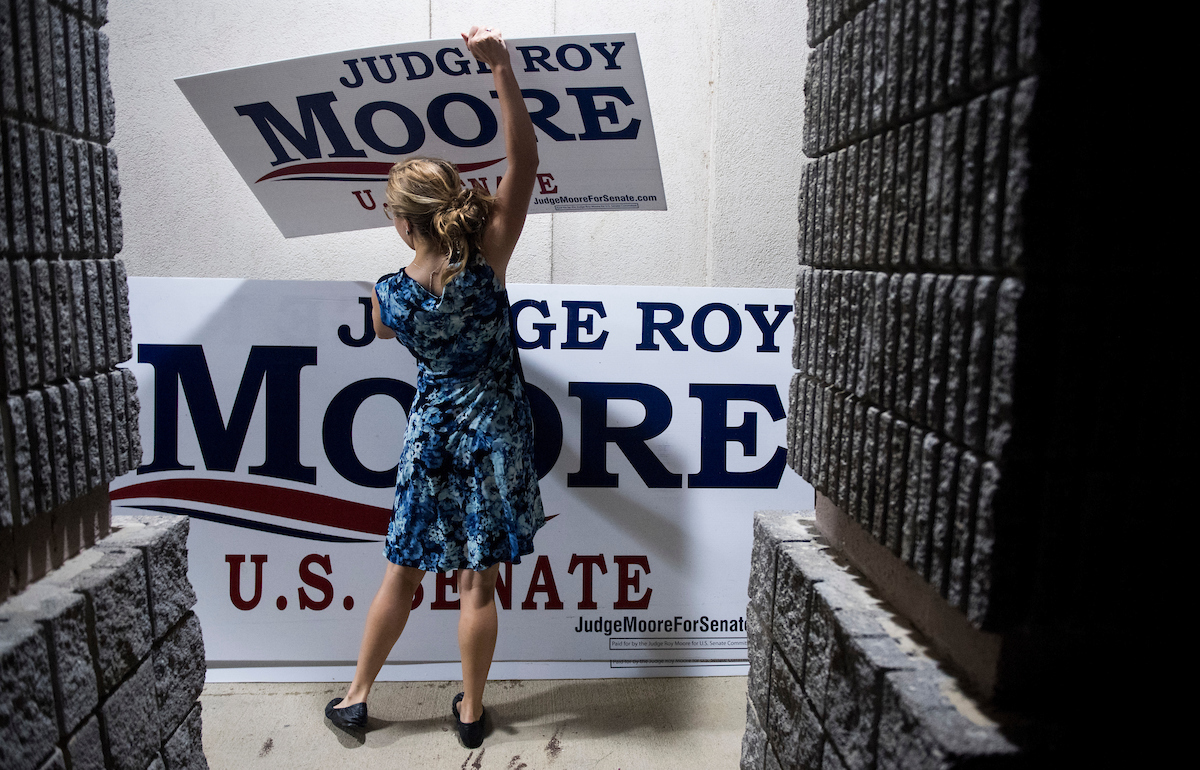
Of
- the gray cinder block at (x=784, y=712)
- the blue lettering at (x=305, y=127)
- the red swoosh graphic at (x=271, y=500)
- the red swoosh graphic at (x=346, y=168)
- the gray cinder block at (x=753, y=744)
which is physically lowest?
the gray cinder block at (x=753, y=744)

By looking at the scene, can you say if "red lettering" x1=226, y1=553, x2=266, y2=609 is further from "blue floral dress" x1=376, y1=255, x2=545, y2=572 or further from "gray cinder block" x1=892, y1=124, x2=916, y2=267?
"gray cinder block" x1=892, y1=124, x2=916, y2=267

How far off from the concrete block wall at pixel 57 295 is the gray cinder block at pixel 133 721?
293 millimetres

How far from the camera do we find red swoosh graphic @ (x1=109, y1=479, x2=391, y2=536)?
9.49 feet

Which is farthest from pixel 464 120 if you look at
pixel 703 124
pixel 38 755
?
pixel 38 755

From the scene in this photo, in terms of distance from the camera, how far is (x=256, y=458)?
9.51 ft

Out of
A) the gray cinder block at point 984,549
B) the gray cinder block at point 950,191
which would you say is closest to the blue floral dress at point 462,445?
the gray cinder block at point 950,191

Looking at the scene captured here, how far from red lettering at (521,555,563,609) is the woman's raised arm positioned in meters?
1.15

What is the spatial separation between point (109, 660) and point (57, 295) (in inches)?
28.0

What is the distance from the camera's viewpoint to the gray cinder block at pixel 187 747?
1923mm

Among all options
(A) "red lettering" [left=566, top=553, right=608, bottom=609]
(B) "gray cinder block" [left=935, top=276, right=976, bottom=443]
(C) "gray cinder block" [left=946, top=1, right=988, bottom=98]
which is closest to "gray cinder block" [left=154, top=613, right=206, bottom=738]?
(A) "red lettering" [left=566, top=553, right=608, bottom=609]

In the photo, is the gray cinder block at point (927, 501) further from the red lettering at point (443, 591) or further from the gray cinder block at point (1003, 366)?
the red lettering at point (443, 591)

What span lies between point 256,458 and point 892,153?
7.57 feet

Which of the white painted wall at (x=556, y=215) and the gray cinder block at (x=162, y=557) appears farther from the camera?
the white painted wall at (x=556, y=215)

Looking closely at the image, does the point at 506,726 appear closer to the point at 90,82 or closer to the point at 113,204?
the point at 113,204
